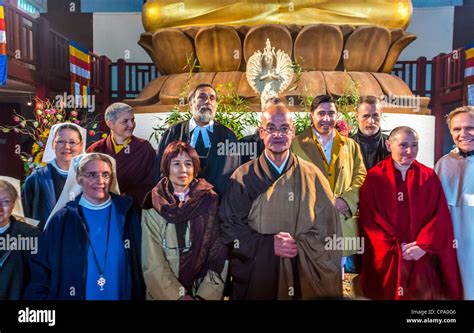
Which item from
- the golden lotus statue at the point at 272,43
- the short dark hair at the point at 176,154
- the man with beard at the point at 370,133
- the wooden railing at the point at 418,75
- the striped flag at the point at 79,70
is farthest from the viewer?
the golden lotus statue at the point at 272,43

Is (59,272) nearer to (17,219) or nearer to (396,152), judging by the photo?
(17,219)

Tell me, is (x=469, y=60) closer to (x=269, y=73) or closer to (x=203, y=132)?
(x=269, y=73)

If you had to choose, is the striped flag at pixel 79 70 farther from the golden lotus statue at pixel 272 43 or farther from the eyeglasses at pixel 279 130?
the eyeglasses at pixel 279 130

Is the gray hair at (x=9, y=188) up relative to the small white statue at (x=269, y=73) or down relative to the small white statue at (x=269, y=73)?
down

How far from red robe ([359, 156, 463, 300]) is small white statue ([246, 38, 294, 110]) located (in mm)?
840

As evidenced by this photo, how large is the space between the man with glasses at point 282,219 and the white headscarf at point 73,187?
0.58 metres

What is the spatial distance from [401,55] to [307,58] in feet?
2.09

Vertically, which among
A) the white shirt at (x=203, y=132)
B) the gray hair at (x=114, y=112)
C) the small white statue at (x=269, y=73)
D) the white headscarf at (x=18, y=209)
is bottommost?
the white headscarf at (x=18, y=209)

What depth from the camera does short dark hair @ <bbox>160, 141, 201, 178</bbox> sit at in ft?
9.40


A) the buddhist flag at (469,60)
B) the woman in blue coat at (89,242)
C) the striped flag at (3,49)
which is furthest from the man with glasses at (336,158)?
the striped flag at (3,49)

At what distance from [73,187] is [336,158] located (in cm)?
140

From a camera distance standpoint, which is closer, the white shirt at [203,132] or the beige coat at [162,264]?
the beige coat at [162,264]

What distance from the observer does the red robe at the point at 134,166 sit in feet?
10.2

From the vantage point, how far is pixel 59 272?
2.92 m
